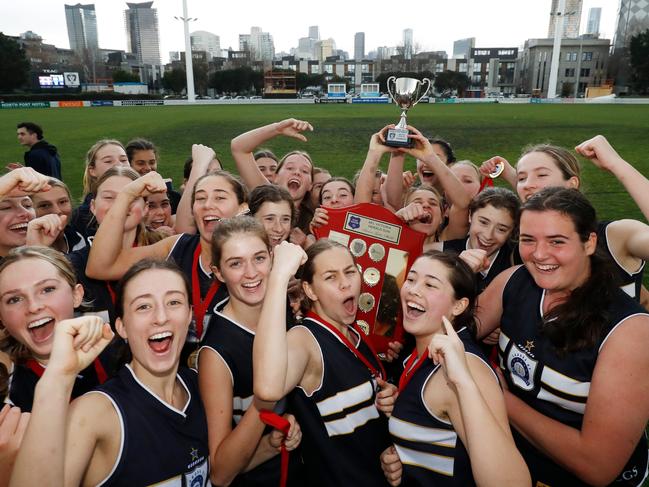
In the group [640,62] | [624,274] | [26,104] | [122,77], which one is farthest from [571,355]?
[122,77]

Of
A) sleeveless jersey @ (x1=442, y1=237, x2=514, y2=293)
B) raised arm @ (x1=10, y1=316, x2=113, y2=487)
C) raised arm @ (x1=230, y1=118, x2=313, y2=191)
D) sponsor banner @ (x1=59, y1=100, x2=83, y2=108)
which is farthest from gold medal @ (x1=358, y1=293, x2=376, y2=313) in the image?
sponsor banner @ (x1=59, y1=100, x2=83, y2=108)

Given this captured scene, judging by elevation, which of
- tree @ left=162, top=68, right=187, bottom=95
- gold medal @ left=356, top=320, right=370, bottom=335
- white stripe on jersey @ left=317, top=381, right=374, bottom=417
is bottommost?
gold medal @ left=356, top=320, right=370, bottom=335

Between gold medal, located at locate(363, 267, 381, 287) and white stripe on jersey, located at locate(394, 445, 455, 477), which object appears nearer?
white stripe on jersey, located at locate(394, 445, 455, 477)

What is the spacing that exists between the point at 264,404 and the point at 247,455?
0.30m

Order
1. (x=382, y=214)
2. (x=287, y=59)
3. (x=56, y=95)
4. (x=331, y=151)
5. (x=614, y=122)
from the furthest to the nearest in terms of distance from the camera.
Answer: (x=287, y=59) < (x=56, y=95) < (x=614, y=122) < (x=331, y=151) < (x=382, y=214)

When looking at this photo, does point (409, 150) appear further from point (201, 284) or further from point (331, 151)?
point (331, 151)

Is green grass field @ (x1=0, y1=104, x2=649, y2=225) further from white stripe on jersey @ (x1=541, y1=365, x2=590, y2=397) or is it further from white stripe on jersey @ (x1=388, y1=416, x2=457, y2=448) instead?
white stripe on jersey @ (x1=388, y1=416, x2=457, y2=448)

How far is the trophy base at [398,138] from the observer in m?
3.71

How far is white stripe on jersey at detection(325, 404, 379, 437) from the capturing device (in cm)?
230

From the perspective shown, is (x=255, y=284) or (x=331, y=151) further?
(x=331, y=151)

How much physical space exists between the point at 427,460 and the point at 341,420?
45 centimetres

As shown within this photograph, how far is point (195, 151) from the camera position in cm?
445

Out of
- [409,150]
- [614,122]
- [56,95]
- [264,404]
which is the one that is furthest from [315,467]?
[56,95]

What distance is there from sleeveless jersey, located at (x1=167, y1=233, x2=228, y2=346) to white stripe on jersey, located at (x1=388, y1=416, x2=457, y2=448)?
1.34 metres
